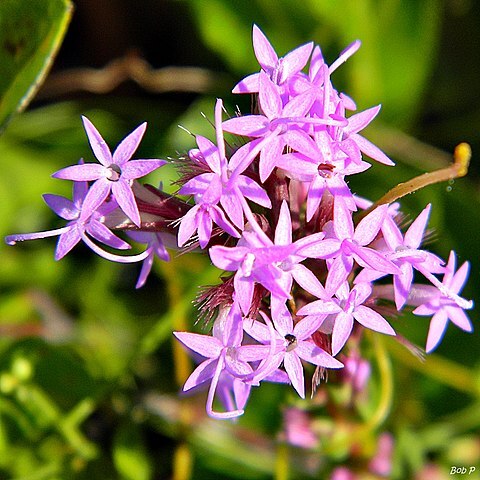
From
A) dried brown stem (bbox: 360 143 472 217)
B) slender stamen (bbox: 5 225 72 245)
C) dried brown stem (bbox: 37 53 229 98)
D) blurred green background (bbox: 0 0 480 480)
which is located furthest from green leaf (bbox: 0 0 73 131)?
dried brown stem (bbox: 360 143 472 217)

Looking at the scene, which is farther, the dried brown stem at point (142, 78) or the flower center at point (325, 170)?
the dried brown stem at point (142, 78)

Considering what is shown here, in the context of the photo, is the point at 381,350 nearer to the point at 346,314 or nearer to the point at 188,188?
the point at 346,314

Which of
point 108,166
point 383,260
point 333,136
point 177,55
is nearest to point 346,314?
point 383,260

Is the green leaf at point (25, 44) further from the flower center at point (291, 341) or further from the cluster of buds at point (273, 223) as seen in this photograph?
the flower center at point (291, 341)

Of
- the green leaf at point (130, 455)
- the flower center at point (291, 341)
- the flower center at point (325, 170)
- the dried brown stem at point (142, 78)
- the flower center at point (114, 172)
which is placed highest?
the flower center at point (114, 172)

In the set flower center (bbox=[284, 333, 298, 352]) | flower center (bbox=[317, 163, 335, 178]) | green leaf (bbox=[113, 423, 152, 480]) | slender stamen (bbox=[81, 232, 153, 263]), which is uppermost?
flower center (bbox=[317, 163, 335, 178])

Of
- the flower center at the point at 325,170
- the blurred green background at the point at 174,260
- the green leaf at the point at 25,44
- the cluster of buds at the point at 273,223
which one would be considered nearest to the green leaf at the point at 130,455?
the blurred green background at the point at 174,260

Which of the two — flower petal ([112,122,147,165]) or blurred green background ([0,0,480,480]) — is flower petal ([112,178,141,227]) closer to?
flower petal ([112,122,147,165])
